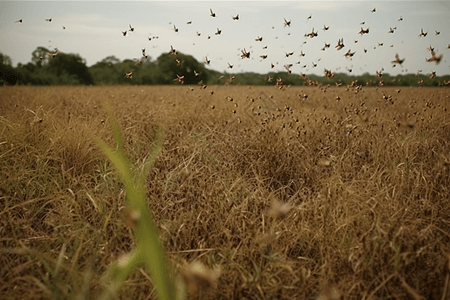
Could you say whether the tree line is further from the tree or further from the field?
the field

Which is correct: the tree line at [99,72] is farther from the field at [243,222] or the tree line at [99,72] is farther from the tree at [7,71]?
the field at [243,222]

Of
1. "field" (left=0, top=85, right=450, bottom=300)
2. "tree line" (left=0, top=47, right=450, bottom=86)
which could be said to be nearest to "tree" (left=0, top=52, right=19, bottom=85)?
"tree line" (left=0, top=47, right=450, bottom=86)

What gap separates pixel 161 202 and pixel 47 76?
37461mm

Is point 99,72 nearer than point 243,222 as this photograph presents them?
No

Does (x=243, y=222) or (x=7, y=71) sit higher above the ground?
(x=7, y=71)

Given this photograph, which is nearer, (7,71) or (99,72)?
(7,71)

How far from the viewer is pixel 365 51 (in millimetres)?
3205

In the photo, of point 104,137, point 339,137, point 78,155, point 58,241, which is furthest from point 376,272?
point 104,137

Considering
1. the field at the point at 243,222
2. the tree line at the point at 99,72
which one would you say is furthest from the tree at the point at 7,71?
the field at the point at 243,222

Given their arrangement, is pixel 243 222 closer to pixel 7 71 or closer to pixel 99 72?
pixel 7 71

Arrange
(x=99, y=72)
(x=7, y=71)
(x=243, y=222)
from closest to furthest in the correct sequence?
(x=243, y=222) < (x=7, y=71) < (x=99, y=72)

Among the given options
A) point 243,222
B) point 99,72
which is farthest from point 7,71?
point 243,222

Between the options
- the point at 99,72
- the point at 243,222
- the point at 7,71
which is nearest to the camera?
the point at 243,222

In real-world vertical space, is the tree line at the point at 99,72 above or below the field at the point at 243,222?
above
